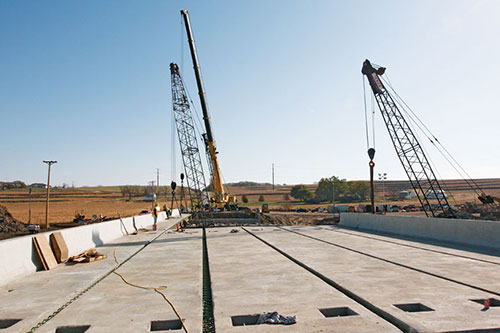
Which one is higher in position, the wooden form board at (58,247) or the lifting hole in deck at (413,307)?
the wooden form board at (58,247)

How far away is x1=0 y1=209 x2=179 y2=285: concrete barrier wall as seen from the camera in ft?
34.2

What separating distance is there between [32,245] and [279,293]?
28.7 ft

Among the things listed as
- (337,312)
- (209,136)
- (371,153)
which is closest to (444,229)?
(337,312)

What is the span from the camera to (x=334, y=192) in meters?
135

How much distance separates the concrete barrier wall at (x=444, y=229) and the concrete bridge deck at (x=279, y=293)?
2.24m

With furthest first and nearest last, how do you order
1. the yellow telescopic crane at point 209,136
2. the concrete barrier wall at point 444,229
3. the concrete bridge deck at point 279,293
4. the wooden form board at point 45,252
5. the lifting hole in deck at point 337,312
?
the yellow telescopic crane at point 209,136, the concrete barrier wall at point 444,229, the wooden form board at point 45,252, the lifting hole in deck at point 337,312, the concrete bridge deck at point 279,293

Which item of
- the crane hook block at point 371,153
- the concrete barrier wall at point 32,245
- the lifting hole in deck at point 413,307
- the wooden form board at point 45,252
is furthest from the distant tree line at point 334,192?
the lifting hole in deck at point 413,307

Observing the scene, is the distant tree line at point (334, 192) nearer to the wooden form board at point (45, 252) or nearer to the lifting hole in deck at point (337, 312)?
the wooden form board at point (45, 252)

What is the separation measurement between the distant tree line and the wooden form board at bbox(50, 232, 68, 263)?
122 meters

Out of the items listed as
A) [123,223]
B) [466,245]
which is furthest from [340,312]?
[123,223]

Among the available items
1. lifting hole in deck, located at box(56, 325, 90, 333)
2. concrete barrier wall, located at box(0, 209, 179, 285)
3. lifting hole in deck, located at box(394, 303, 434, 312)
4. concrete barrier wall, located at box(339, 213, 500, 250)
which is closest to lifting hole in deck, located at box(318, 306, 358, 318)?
lifting hole in deck, located at box(394, 303, 434, 312)

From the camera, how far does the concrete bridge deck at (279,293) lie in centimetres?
636

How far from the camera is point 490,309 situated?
22.6 ft

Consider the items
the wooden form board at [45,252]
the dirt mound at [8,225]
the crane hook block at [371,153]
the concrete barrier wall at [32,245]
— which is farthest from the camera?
the crane hook block at [371,153]
